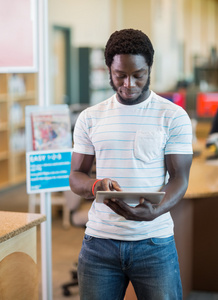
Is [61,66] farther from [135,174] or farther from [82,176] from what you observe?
[135,174]

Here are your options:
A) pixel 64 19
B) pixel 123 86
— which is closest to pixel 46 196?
pixel 123 86

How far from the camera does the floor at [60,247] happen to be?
3535 millimetres

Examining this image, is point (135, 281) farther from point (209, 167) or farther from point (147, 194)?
point (209, 167)

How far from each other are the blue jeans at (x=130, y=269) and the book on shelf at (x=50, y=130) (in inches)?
37.5

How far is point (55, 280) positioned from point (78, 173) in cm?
225

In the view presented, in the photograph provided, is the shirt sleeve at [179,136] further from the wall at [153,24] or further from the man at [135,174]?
the wall at [153,24]

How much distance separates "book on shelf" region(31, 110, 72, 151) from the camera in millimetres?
2527

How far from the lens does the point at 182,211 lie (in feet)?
10.5

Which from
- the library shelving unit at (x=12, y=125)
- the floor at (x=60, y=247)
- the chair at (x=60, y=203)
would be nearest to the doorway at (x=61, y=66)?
the library shelving unit at (x=12, y=125)

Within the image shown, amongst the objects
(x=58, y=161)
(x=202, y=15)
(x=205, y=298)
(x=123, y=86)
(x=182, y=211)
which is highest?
(x=202, y=15)

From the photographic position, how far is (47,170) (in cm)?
251

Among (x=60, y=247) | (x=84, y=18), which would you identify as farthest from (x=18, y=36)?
(x=84, y=18)

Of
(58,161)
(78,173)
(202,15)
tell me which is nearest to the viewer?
(78,173)

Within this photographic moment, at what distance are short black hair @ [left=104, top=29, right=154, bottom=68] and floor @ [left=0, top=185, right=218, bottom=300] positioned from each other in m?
2.04
